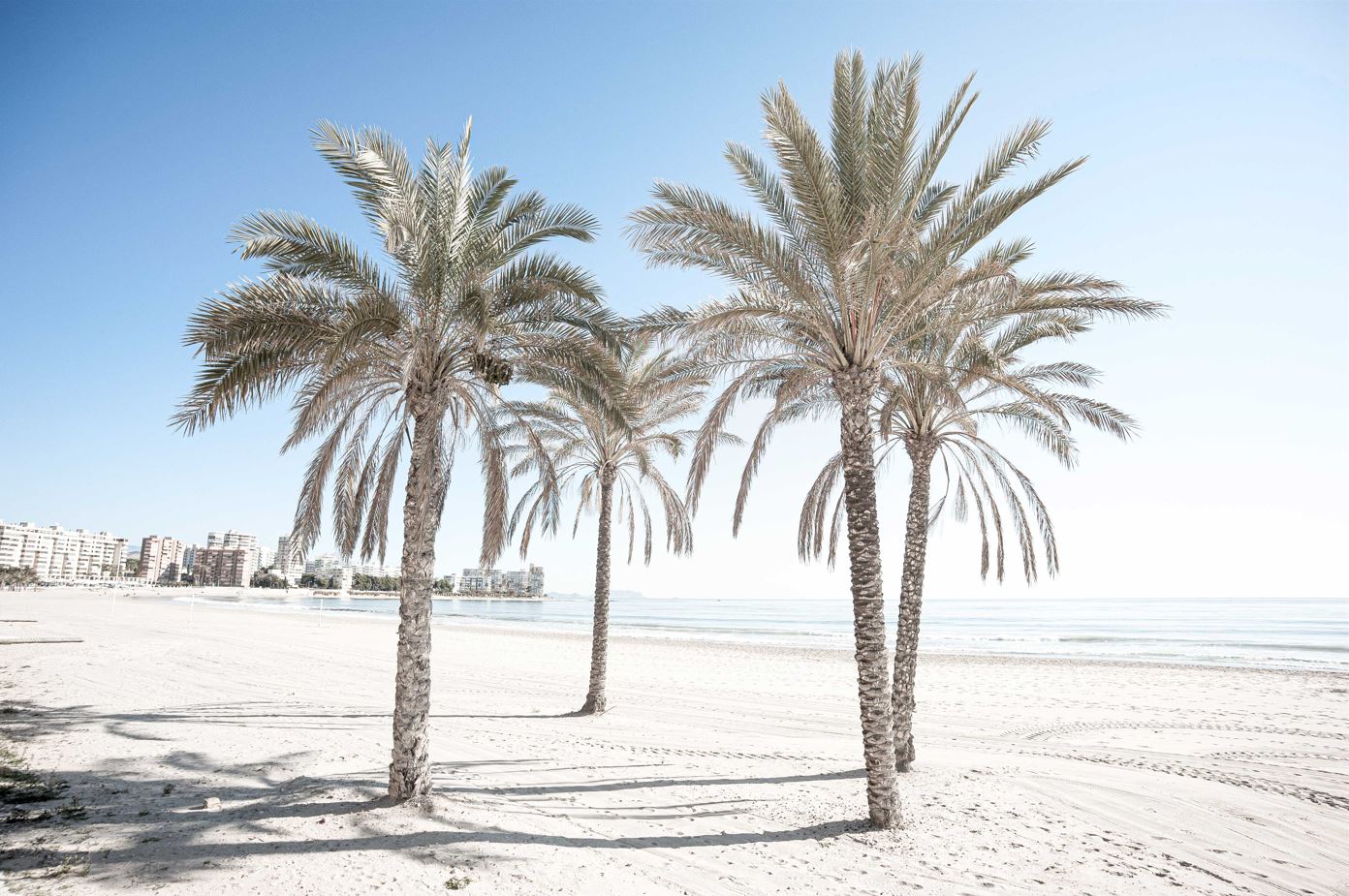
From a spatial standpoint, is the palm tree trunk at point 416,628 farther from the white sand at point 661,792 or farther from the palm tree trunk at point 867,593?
the palm tree trunk at point 867,593

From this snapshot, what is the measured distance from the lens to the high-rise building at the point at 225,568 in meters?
175

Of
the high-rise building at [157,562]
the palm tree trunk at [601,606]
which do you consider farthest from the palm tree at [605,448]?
the high-rise building at [157,562]

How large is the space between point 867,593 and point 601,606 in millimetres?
7448

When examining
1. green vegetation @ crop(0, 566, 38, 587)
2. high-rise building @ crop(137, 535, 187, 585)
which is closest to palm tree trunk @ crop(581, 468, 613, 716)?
green vegetation @ crop(0, 566, 38, 587)

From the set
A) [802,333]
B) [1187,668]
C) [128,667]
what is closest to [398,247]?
[802,333]

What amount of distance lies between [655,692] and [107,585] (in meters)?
139

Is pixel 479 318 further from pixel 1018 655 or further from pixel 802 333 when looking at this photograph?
pixel 1018 655

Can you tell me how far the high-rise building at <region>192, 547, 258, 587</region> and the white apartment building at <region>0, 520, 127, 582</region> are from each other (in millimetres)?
17333

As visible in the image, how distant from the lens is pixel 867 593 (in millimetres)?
7410

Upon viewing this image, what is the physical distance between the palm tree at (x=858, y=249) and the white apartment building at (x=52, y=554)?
210391mm

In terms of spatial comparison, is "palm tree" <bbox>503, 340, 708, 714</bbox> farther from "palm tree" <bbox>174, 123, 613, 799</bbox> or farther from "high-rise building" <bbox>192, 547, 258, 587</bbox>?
"high-rise building" <bbox>192, 547, 258, 587</bbox>

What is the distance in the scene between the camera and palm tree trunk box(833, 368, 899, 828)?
23.1 feet

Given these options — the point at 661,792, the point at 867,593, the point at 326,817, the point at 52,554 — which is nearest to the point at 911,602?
the point at 867,593

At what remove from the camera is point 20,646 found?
2155 cm
